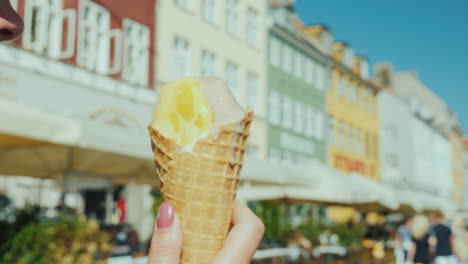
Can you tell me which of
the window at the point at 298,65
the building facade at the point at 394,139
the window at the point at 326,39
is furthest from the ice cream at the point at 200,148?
the building facade at the point at 394,139

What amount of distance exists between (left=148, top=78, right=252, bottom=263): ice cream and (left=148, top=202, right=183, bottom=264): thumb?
0.16ft

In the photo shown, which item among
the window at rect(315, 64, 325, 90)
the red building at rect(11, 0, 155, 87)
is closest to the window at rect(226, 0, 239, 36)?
the red building at rect(11, 0, 155, 87)

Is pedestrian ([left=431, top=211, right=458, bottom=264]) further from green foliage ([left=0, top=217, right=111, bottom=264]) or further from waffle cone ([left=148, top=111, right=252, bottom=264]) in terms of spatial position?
waffle cone ([left=148, top=111, right=252, bottom=264])

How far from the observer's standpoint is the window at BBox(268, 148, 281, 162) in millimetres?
25766

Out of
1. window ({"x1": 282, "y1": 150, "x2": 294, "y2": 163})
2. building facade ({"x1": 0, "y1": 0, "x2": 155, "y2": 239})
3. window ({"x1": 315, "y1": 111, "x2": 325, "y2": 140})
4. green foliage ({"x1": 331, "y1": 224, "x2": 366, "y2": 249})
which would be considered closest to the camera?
green foliage ({"x1": 331, "y1": 224, "x2": 366, "y2": 249})

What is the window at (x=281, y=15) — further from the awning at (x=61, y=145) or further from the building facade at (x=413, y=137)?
the awning at (x=61, y=145)

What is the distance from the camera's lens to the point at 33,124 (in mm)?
6199

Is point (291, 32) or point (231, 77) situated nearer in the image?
point (231, 77)

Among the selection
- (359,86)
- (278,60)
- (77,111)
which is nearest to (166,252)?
(77,111)

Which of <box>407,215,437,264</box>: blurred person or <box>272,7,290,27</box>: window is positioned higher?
<box>272,7,290,27</box>: window

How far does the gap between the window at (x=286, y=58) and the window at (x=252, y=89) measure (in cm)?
334

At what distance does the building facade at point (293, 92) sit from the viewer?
26797mm

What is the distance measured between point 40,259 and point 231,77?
1793 centimetres

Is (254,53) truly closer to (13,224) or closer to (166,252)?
(13,224)
